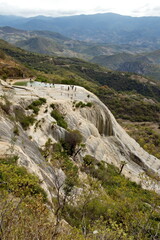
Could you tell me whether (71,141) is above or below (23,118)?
below

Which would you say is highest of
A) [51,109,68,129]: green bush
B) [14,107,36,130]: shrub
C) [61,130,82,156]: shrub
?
[14,107,36,130]: shrub

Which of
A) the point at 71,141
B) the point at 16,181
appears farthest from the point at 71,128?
the point at 16,181

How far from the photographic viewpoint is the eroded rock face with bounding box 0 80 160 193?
1794cm

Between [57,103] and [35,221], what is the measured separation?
23374 mm

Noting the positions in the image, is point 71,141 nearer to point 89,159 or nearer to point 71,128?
point 89,159

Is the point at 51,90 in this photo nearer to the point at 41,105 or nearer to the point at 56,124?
the point at 41,105

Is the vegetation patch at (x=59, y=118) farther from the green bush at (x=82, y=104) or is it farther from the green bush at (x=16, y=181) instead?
the green bush at (x=16, y=181)

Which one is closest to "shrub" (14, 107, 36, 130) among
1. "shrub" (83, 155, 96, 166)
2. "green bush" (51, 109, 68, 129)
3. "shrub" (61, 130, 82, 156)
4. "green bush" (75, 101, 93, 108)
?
"green bush" (51, 109, 68, 129)

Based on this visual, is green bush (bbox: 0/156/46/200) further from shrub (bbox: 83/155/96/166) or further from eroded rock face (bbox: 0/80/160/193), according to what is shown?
shrub (bbox: 83/155/96/166)

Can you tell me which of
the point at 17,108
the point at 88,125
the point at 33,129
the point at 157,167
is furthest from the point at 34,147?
the point at 157,167

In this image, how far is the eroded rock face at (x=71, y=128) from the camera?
1794cm

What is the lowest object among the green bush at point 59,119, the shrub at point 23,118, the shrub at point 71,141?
the shrub at point 71,141

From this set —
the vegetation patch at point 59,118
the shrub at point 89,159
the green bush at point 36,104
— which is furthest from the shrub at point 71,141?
the green bush at point 36,104

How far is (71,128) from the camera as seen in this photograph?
1166 inches
